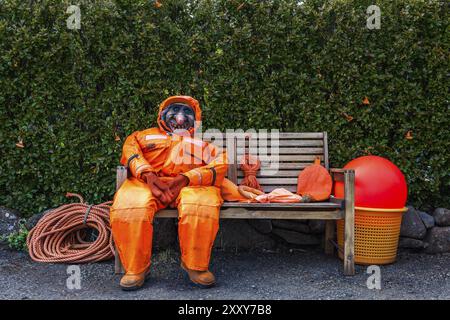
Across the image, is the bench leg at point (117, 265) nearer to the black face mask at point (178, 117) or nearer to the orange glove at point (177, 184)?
the orange glove at point (177, 184)

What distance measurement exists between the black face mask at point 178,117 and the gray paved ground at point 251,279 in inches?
46.6

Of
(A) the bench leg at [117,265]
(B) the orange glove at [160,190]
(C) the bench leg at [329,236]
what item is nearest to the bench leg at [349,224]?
(C) the bench leg at [329,236]

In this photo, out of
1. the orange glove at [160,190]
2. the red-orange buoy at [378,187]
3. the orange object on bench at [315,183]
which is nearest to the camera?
the orange glove at [160,190]

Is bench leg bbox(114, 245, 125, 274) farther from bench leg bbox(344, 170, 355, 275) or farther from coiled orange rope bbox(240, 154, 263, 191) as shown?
bench leg bbox(344, 170, 355, 275)

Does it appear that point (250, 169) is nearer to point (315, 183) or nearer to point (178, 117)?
point (315, 183)

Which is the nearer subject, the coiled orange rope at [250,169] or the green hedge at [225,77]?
the coiled orange rope at [250,169]

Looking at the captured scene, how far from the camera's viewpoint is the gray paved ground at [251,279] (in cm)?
404

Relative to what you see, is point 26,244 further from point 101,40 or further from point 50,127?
point 101,40

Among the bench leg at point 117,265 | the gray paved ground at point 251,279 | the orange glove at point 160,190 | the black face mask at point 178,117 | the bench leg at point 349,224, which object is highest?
the black face mask at point 178,117

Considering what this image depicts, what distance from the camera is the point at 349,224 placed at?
4.50m

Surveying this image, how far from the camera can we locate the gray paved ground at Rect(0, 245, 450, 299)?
159 inches

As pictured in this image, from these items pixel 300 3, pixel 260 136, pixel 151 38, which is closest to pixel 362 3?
pixel 300 3

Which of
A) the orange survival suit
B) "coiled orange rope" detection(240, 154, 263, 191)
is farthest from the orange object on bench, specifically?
the orange survival suit

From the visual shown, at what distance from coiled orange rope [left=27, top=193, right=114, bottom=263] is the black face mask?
39.4 inches
